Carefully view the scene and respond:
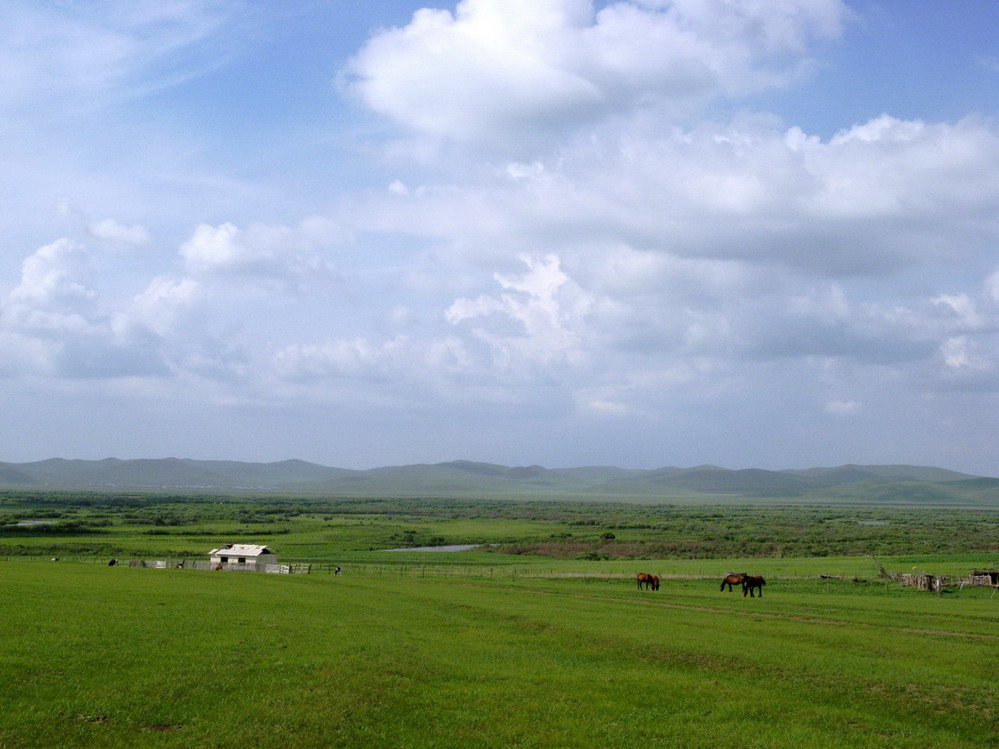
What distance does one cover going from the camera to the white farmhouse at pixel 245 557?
231 feet

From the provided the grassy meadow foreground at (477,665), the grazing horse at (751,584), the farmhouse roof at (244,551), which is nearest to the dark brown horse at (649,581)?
the grassy meadow foreground at (477,665)

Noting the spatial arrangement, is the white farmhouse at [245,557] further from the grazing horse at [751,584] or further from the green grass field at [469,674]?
the grazing horse at [751,584]

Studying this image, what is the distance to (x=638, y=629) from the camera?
30.2 meters

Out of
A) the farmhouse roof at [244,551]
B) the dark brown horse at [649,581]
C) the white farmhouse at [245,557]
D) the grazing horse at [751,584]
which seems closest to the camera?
the grazing horse at [751,584]

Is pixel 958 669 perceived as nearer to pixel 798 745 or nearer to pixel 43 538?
pixel 798 745

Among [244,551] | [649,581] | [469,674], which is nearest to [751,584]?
[649,581]

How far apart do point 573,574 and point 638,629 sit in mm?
35771

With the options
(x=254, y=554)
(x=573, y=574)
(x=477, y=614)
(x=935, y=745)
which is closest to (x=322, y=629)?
(x=477, y=614)

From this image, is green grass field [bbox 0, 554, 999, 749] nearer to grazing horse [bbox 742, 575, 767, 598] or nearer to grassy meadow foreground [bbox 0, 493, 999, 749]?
grassy meadow foreground [bbox 0, 493, 999, 749]

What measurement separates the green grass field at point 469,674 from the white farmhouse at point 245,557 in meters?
33.5

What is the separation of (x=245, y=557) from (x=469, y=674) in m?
55.6

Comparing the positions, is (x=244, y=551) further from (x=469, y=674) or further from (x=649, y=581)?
(x=469, y=674)

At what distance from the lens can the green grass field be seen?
16.5 m

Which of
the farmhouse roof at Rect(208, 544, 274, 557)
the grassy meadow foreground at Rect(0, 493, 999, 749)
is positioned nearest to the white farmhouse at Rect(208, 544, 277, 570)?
the farmhouse roof at Rect(208, 544, 274, 557)
